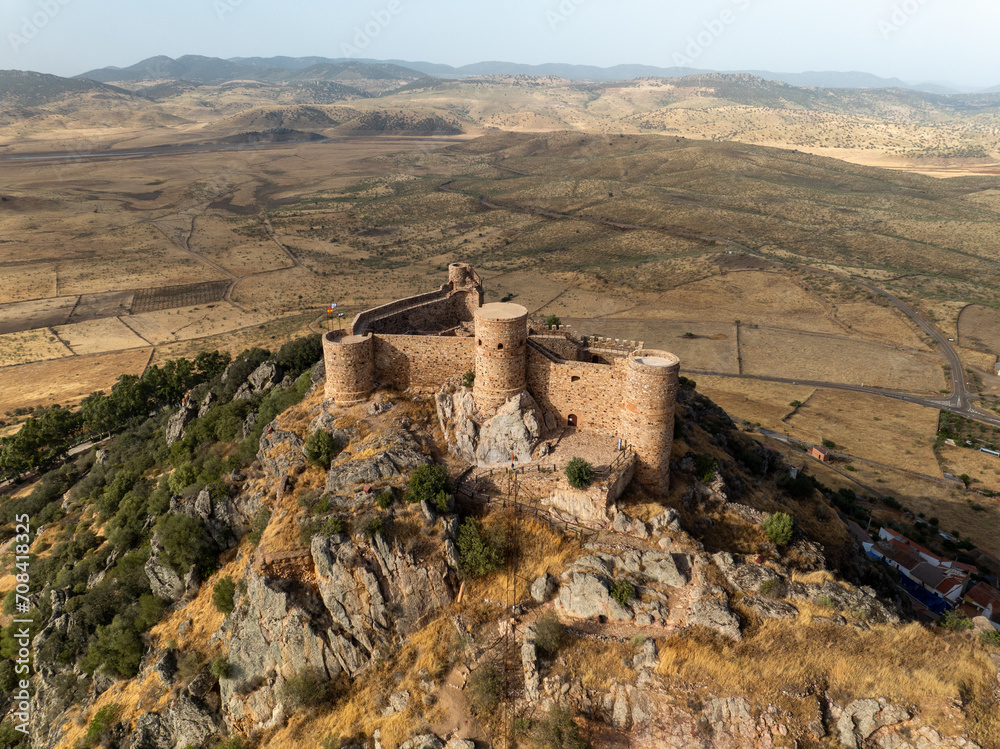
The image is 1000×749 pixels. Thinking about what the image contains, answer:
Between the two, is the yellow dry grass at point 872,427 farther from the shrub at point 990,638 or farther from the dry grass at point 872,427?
the shrub at point 990,638

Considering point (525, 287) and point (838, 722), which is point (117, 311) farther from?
point (838, 722)

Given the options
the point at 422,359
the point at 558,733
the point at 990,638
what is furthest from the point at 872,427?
the point at 558,733

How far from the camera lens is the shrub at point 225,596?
96.4 feet

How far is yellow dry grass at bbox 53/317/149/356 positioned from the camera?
88250 millimetres

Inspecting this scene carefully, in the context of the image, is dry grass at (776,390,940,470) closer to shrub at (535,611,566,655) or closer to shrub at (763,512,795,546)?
shrub at (763,512,795,546)

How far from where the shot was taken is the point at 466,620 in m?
25.8

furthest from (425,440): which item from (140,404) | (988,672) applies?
(140,404)

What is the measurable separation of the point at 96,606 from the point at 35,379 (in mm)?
60291

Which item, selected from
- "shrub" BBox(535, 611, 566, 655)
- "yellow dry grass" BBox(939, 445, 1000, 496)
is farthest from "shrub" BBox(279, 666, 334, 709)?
"yellow dry grass" BBox(939, 445, 1000, 496)

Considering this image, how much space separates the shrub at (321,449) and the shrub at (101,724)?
1553 cm

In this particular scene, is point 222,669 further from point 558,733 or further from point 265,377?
point 265,377

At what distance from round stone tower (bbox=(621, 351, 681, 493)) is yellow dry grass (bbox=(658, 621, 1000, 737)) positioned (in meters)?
9.23

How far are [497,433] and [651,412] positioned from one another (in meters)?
8.16

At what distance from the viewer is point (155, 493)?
4031 centimetres
